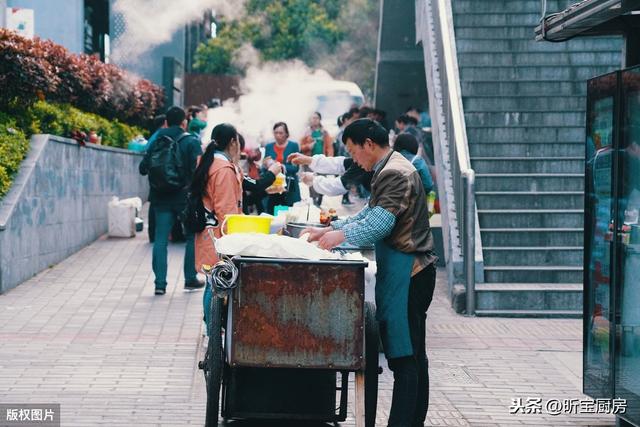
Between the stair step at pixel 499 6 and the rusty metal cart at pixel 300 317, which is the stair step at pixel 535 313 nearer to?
the rusty metal cart at pixel 300 317

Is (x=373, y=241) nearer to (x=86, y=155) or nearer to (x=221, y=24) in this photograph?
(x=86, y=155)

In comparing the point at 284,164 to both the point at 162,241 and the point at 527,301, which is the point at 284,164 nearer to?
the point at 162,241

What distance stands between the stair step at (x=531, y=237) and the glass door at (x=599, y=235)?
4.96 meters

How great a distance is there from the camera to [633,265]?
242 inches

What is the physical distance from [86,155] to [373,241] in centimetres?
996

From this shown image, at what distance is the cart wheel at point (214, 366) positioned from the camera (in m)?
5.65

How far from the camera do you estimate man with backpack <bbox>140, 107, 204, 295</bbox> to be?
35.4 ft

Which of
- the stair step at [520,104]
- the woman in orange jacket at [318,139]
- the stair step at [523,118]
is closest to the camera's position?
the stair step at [523,118]

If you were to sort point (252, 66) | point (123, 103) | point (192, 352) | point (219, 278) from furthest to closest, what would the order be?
point (252, 66) < point (123, 103) < point (192, 352) < point (219, 278)

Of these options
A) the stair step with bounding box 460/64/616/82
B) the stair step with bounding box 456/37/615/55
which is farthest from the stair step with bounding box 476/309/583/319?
the stair step with bounding box 456/37/615/55

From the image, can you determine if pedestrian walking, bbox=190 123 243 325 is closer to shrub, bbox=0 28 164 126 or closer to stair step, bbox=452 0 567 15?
shrub, bbox=0 28 164 126

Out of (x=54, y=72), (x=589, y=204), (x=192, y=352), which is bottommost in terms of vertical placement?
(x=192, y=352)

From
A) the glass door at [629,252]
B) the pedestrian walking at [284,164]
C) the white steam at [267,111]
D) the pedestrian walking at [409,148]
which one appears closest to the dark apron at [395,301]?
the glass door at [629,252]

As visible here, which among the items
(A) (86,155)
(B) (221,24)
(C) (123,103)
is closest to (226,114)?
(C) (123,103)
